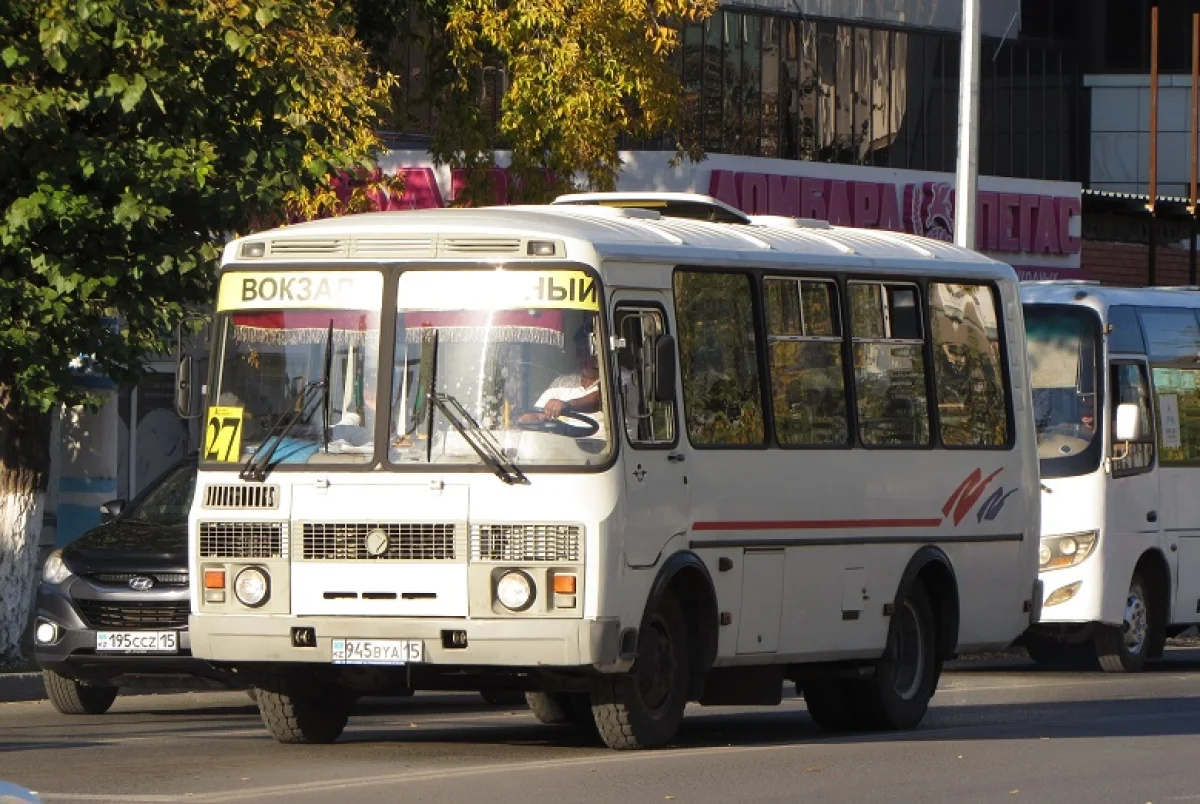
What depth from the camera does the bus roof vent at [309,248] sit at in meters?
12.8

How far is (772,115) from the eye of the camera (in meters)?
36.9

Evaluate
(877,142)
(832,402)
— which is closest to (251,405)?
(832,402)

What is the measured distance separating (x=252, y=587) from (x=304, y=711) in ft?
3.49

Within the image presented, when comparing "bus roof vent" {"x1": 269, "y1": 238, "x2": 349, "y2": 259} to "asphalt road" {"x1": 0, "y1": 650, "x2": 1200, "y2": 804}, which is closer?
"asphalt road" {"x1": 0, "y1": 650, "x2": 1200, "y2": 804}

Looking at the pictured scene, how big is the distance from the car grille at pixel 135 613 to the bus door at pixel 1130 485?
8546 mm

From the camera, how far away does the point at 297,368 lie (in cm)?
1268

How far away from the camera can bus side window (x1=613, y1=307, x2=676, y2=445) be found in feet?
40.6

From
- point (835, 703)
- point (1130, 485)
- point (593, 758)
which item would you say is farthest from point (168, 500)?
point (1130, 485)

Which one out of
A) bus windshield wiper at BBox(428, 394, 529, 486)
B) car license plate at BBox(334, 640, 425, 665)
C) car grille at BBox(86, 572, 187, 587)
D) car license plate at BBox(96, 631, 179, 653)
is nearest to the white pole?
car grille at BBox(86, 572, 187, 587)

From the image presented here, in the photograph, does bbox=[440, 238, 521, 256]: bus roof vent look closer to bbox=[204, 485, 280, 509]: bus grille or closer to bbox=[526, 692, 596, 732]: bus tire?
bbox=[204, 485, 280, 509]: bus grille

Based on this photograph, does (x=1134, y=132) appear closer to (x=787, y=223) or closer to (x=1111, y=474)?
(x=1111, y=474)

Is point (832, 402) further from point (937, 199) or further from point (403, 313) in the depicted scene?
point (937, 199)

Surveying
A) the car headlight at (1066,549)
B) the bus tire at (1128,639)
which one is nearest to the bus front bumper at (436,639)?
the car headlight at (1066,549)

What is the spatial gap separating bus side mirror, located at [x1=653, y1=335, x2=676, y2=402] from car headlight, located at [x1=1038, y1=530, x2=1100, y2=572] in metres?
9.18
